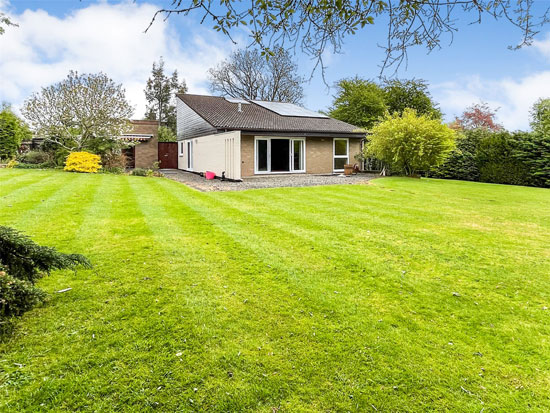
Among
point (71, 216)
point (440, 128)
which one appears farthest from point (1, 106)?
point (440, 128)

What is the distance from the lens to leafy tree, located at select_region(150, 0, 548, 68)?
135 inches

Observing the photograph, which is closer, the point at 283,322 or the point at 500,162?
the point at 283,322

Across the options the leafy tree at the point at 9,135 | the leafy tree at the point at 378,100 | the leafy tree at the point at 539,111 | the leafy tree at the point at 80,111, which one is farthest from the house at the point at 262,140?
the leafy tree at the point at 539,111

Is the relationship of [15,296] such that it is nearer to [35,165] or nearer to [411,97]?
[35,165]

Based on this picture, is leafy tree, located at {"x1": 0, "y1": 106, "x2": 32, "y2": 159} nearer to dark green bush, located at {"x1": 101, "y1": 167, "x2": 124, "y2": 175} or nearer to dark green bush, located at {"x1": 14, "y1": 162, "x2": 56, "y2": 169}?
dark green bush, located at {"x1": 14, "y1": 162, "x2": 56, "y2": 169}

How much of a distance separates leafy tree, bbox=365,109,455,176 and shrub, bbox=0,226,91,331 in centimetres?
1706

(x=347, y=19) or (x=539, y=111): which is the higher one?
(x=539, y=111)

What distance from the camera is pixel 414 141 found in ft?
57.9

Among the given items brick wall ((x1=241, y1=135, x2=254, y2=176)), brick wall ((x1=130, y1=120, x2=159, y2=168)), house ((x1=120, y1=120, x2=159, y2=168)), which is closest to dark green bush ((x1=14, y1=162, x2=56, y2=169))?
house ((x1=120, y1=120, x2=159, y2=168))

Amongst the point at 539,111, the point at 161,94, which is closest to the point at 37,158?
the point at 161,94

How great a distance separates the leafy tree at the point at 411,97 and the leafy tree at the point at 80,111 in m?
22.1

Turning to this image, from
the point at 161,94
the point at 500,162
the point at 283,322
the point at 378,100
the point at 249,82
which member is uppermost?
the point at 161,94

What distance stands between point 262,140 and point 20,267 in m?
16.9

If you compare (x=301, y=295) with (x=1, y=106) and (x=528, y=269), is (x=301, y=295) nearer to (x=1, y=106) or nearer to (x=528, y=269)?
(x=528, y=269)
